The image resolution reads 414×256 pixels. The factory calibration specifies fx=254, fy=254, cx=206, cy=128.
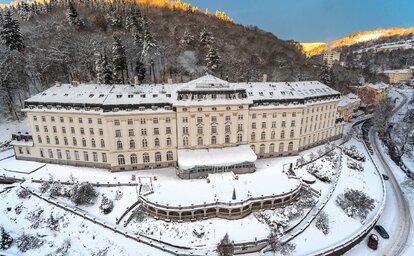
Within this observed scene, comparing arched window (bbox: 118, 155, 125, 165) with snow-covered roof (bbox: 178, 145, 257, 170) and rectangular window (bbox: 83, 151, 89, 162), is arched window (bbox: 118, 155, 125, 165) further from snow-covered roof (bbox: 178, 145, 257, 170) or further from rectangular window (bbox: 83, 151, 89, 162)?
snow-covered roof (bbox: 178, 145, 257, 170)

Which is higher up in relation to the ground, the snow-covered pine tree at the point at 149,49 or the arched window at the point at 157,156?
the snow-covered pine tree at the point at 149,49

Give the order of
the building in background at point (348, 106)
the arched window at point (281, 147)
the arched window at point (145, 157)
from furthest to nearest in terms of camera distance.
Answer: the building in background at point (348, 106), the arched window at point (281, 147), the arched window at point (145, 157)

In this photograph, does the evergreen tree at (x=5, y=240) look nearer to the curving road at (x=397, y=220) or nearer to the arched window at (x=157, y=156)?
the arched window at (x=157, y=156)

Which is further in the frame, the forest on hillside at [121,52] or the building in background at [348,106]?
the building in background at [348,106]

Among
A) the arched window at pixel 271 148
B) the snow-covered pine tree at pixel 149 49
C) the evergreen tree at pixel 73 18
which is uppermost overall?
the evergreen tree at pixel 73 18

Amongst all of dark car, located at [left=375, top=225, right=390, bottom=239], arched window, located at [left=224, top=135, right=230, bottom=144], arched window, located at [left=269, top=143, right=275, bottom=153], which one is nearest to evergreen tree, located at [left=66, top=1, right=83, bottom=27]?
arched window, located at [left=224, top=135, right=230, bottom=144]

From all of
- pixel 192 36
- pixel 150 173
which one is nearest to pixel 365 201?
pixel 150 173

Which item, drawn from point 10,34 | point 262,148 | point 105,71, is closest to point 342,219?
point 262,148

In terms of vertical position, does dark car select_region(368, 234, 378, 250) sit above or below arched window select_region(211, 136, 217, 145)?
below


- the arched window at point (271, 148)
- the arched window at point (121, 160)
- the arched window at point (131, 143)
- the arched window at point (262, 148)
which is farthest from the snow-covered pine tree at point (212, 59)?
the arched window at point (121, 160)
